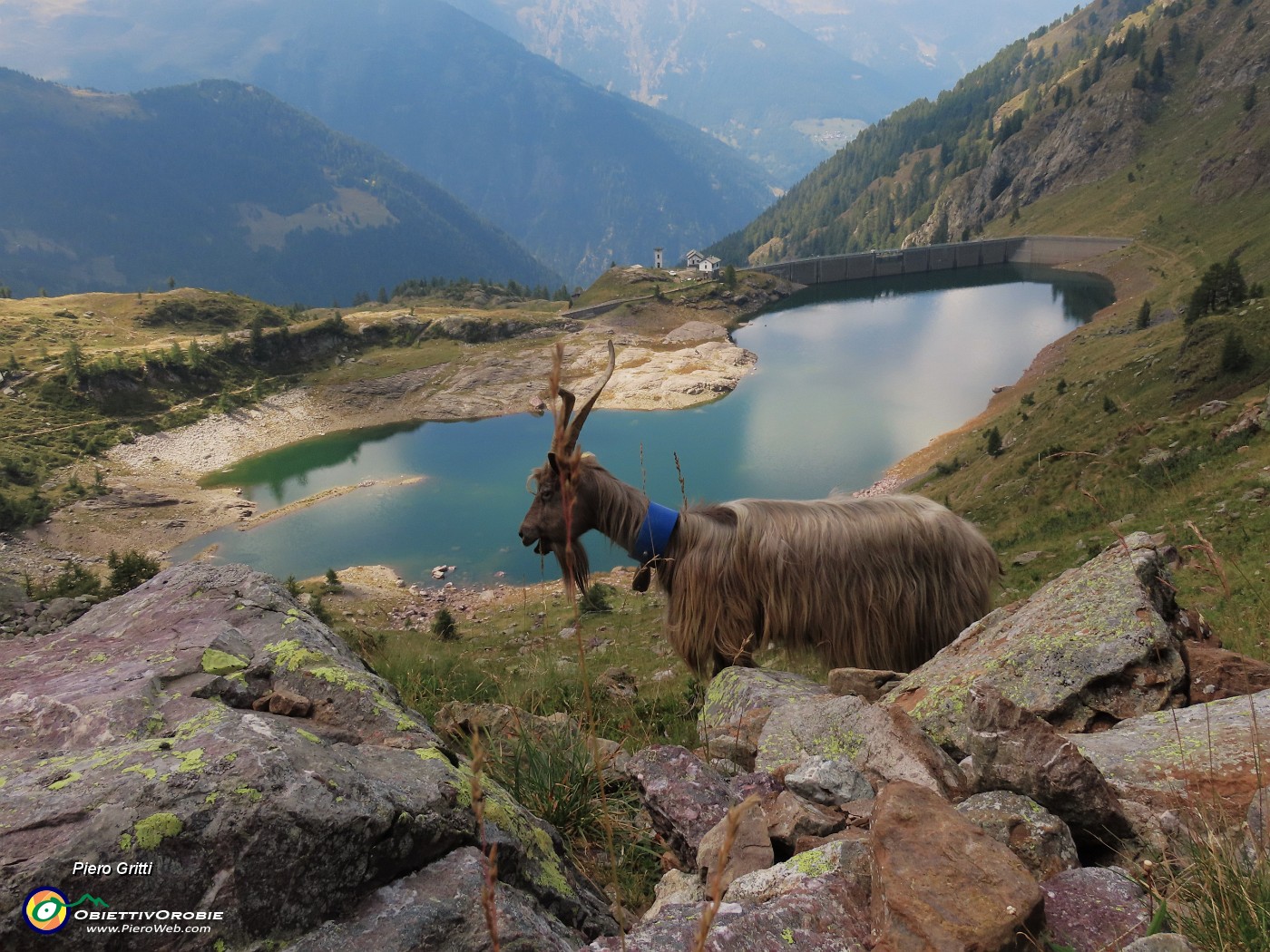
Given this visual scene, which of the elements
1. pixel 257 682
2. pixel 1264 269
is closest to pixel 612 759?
pixel 257 682

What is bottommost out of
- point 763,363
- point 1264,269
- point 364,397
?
point 364,397

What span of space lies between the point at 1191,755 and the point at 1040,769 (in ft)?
2.47

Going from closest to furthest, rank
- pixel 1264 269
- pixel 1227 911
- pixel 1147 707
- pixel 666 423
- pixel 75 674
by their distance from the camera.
→ pixel 1227 911 < pixel 75 674 < pixel 1147 707 < pixel 1264 269 < pixel 666 423

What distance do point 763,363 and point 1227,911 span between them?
8094 cm

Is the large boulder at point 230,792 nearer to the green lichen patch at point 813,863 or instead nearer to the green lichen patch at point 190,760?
the green lichen patch at point 190,760

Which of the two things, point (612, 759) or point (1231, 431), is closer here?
point (612, 759)

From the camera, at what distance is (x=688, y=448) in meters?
55.2

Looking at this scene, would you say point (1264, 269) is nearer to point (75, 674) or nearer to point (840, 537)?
point (840, 537)

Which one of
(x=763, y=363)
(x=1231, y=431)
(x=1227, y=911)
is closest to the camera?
(x=1227, y=911)

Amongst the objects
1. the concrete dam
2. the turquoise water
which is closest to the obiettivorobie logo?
the turquoise water

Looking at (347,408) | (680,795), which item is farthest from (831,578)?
(347,408)

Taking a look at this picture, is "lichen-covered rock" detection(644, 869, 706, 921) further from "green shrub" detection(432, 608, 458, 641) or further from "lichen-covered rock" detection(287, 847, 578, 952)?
"green shrub" detection(432, 608, 458, 641)

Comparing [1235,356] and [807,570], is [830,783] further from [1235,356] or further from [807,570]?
[1235,356]

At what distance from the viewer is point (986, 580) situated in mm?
6129
